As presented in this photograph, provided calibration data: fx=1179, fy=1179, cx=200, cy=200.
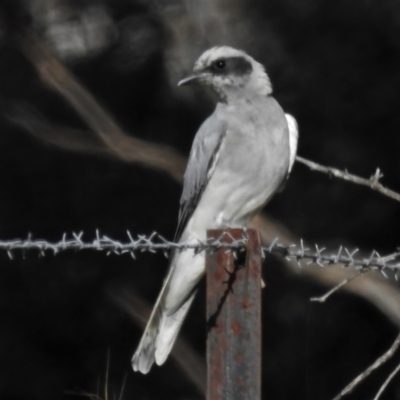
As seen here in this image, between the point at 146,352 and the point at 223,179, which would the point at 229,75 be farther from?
the point at 146,352

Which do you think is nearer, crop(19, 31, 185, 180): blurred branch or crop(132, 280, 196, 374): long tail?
crop(132, 280, 196, 374): long tail

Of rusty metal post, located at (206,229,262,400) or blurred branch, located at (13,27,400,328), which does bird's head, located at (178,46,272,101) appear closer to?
blurred branch, located at (13,27,400,328)

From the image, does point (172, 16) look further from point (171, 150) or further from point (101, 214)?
point (101, 214)

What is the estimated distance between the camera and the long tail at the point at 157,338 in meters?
3.68

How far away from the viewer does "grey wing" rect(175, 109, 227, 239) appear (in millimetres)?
3803

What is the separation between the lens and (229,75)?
13.6 ft

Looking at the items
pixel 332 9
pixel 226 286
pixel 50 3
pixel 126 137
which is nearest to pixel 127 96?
pixel 126 137

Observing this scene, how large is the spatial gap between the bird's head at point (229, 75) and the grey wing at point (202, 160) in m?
0.20

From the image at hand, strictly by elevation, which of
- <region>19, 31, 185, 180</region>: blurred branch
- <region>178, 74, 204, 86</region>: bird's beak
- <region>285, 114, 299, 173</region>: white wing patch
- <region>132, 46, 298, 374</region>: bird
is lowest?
<region>132, 46, 298, 374</region>: bird

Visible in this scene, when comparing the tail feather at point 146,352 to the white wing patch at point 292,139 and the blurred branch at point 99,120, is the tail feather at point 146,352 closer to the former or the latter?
the white wing patch at point 292,139

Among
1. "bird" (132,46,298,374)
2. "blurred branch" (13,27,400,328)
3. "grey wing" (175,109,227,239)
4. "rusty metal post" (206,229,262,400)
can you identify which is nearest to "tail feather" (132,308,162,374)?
"bird" (132,46,298,374)

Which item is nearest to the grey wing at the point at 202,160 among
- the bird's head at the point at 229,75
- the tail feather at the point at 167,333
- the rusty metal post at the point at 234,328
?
the bird's head at the point at 229,75

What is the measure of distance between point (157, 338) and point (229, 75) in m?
0.99

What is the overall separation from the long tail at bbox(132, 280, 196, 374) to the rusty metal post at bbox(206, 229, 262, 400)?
1265mm
